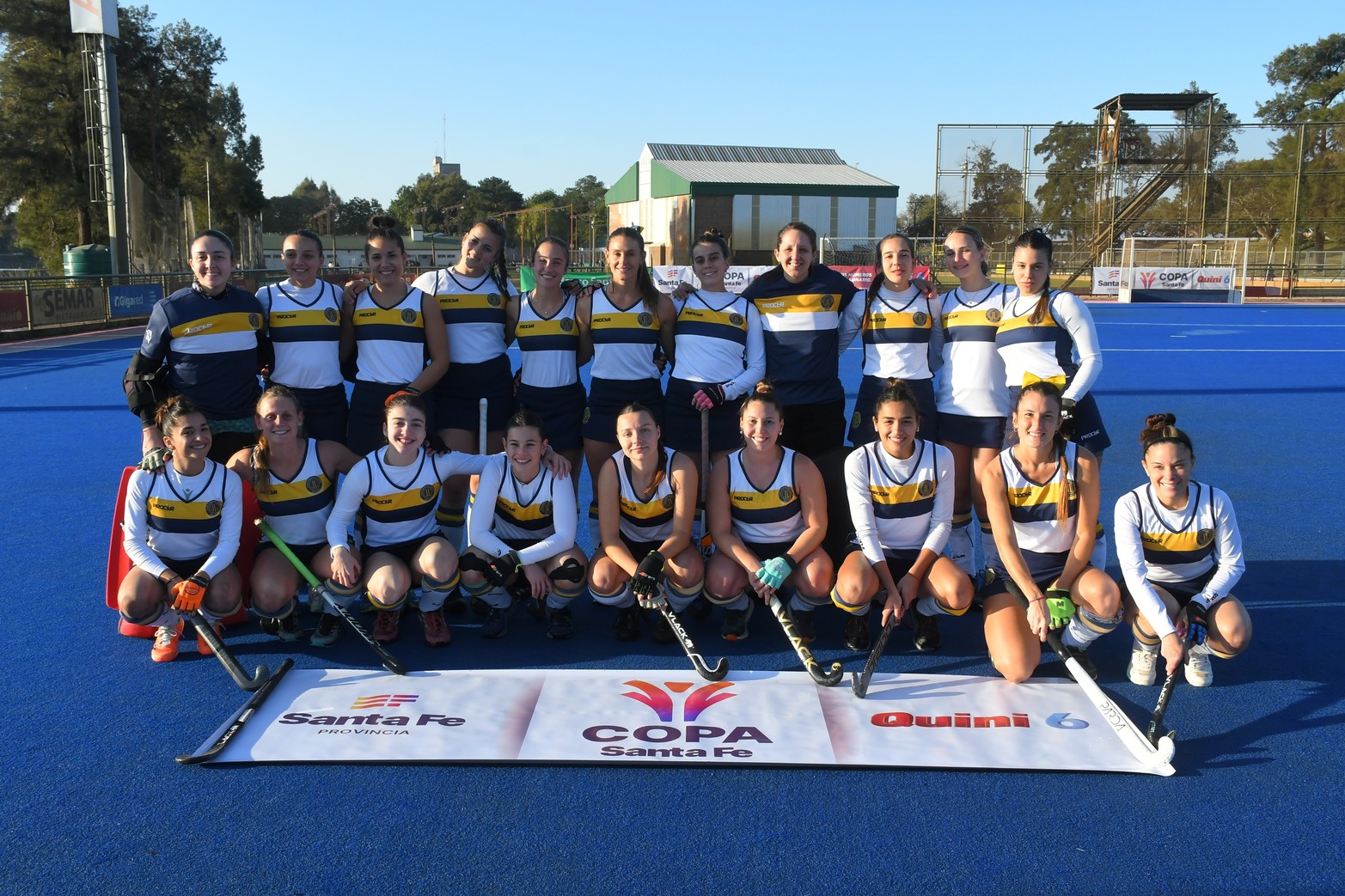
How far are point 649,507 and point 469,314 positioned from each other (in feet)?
4.45

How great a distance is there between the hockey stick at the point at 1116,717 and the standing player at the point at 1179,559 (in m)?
0.30

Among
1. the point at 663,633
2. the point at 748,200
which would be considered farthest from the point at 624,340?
the point at 748,200

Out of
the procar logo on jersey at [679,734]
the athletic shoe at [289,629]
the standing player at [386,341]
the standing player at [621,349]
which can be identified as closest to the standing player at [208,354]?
the standing player at [386,341]

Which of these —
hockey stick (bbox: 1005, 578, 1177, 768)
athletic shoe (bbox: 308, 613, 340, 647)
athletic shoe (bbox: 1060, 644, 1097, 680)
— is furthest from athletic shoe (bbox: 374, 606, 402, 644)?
athletic shoe (bbox: 1060, 644, 1097, 680)

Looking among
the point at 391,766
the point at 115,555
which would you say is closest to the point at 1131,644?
the point at 391,766

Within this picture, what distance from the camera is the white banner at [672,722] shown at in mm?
2963

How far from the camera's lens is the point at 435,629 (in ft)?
12.9

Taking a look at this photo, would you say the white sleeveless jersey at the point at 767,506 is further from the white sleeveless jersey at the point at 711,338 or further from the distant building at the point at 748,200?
the distant building at the point at 748,200

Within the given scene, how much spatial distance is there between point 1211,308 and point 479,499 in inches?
1040

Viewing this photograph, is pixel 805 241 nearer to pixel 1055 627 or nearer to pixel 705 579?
Answer: pixel 705 579

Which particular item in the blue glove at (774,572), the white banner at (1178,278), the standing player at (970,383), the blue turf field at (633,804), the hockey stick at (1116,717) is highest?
the white banner at (1178,278)

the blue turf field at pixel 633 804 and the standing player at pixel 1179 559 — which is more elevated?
the standing player at pixel 1179 559

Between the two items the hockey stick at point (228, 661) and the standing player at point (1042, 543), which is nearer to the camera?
the hockey stick at point (228, 661)

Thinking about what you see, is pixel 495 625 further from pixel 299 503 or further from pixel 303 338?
pixel 303 338
